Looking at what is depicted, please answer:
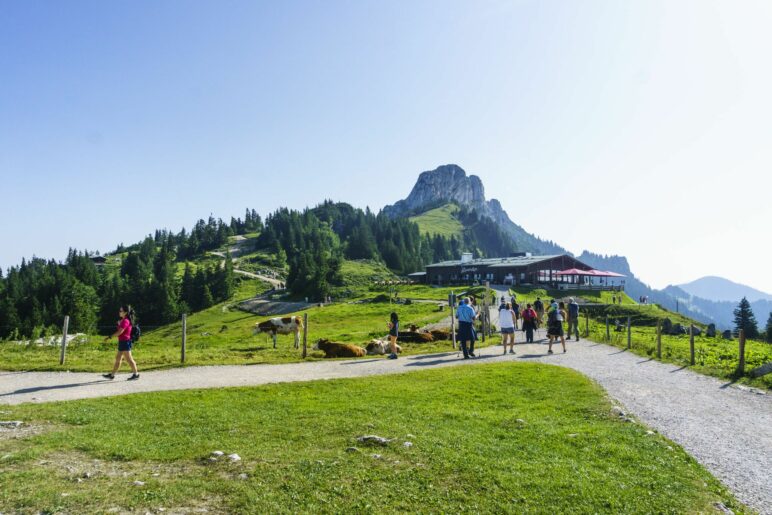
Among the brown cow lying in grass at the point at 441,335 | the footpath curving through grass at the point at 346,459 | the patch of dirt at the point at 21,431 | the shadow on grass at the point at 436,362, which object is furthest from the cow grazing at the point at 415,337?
the patch of dirt at the point at 21,431

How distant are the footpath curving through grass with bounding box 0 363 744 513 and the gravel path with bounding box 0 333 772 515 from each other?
0.79m

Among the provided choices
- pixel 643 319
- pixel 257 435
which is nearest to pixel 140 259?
pixel 643 319

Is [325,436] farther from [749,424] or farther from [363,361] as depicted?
[363,361]

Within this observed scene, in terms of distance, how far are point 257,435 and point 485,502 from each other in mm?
5359

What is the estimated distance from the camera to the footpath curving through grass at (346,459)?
627 centimetres

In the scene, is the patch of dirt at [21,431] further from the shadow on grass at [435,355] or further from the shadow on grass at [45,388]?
the shadow on grass at [435,355]

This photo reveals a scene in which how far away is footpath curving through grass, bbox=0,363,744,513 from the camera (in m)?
6.27

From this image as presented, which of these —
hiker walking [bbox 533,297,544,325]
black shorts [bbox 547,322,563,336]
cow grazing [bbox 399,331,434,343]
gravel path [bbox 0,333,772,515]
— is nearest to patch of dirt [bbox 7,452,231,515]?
gravel path [bbox 0,333,772,515]

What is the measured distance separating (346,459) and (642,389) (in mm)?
11464

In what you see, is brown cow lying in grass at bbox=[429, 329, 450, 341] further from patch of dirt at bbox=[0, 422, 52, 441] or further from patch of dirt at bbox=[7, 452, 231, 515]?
patch of dirt at bbox=[7, 452, 231, 515]

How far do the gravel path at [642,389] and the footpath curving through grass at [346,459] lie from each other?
79 cm

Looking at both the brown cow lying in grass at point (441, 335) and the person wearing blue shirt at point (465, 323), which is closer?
the person wearing blue shirt at point (465, 323)

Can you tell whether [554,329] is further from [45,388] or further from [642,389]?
[45,388]

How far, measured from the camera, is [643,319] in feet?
193
